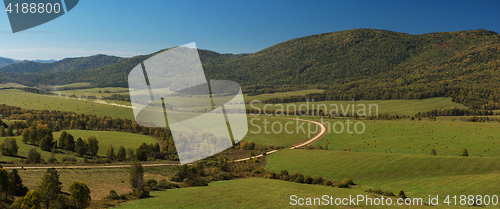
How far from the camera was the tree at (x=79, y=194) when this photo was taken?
2553 centimetres

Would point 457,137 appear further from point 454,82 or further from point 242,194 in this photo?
point 454,82

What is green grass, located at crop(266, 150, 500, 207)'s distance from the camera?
3030cm

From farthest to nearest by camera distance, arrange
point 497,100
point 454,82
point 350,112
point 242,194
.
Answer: point 454,82 < point 350,112 < point 497,100 < point 242,194

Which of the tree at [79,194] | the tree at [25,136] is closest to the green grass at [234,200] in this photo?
the tree at [79,194]

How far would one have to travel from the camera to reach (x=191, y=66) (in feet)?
30.6

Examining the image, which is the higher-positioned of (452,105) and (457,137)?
(452,105)

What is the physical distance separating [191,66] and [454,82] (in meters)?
207

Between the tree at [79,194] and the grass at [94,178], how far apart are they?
24.1 ft

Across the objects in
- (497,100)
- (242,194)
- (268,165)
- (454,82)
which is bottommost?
(268,165)

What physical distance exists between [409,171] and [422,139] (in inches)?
1513

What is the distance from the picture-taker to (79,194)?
84.8 ft

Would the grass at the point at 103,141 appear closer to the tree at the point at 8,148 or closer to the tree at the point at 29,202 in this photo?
the tree at the point at 8,148

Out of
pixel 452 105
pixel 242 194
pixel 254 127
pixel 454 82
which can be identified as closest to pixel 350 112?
pixel 452 105

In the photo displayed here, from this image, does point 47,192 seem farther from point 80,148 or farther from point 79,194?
point 80,148
